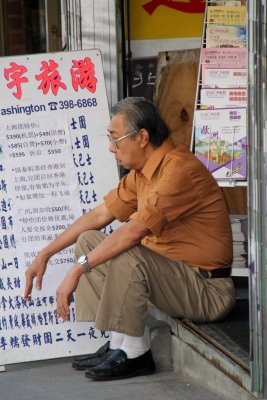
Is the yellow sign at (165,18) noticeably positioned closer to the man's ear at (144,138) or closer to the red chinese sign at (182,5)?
the red chinese sign at (182,5)

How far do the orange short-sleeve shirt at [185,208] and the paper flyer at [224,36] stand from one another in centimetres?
136

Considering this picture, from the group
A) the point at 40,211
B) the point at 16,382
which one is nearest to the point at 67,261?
the point at 40,211

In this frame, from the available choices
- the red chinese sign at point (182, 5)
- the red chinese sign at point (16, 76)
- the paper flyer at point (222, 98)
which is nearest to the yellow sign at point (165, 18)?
the red chinese sign at point (182, 5)

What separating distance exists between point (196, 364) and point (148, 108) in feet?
4.17

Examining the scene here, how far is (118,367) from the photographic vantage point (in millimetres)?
5227

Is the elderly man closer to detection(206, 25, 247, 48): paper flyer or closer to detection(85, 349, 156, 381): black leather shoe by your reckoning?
detection(85, 349, 156, 381): black leather shoe

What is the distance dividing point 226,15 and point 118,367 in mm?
2441

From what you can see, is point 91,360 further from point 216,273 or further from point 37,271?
point 216,273

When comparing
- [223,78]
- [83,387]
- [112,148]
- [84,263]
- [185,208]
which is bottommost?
[83,387]

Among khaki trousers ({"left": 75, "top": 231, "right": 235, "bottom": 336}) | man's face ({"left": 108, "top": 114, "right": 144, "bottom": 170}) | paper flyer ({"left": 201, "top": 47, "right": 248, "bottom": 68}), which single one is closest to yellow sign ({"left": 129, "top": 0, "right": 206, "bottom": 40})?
paper flyer ({"left": 201, "top": 47, "right": 248, "bottom": 68})

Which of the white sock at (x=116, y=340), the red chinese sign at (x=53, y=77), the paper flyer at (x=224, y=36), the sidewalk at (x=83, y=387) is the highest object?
the paper flyer at (x=224, y=36)

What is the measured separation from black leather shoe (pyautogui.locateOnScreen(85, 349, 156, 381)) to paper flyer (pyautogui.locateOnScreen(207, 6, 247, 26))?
2.27m

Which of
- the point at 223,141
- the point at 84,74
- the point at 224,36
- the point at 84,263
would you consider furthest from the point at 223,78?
→ the point at 84,263

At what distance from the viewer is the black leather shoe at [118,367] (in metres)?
5.23
